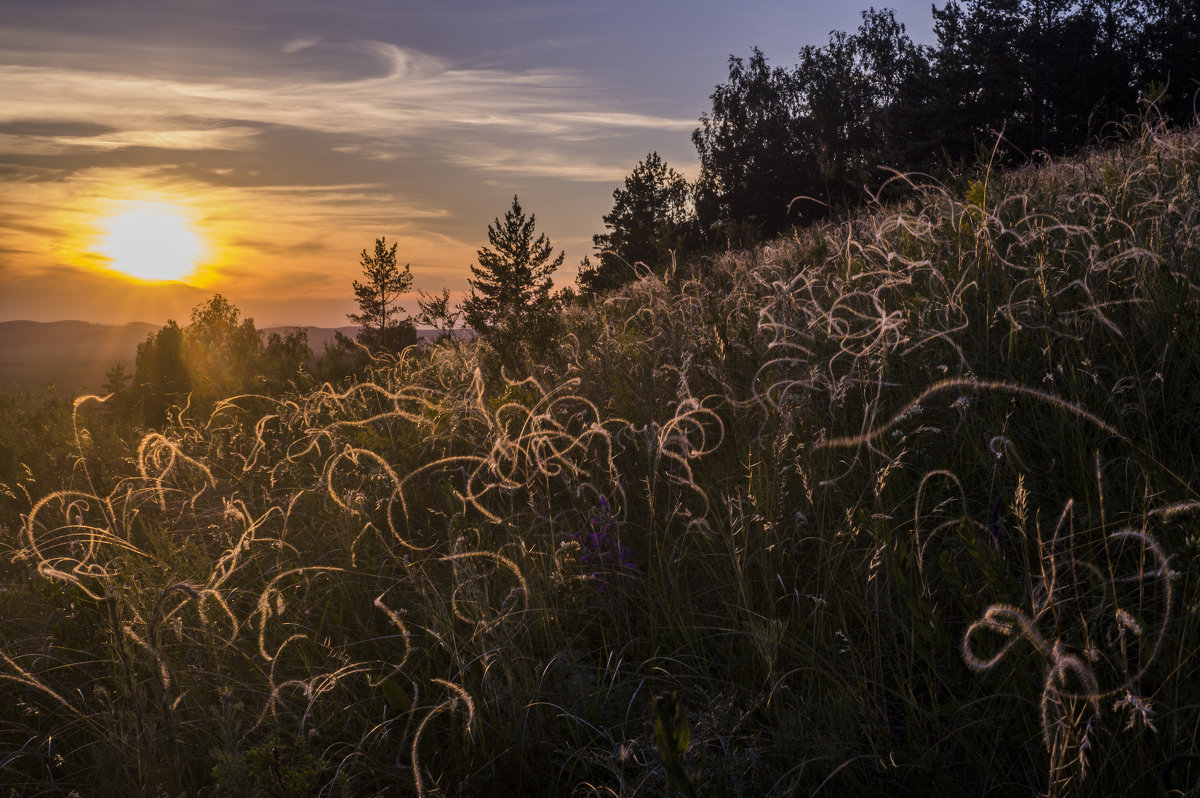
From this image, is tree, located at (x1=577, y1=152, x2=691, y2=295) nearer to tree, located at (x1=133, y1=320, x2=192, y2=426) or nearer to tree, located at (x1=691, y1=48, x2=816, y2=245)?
tree, located at (x1=691, y1=48, x2=816, y2=245)

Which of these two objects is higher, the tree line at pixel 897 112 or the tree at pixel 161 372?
the tree line at pixel 897 112

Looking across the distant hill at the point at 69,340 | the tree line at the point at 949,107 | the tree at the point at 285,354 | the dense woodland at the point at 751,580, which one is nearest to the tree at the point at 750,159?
the tree line at the point at 949,107

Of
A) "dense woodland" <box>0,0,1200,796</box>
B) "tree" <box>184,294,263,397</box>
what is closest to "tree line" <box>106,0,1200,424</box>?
"tree" <box>184,294,263,397</box>

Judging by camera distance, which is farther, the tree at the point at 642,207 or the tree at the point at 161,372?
the tree at the point at 642,207

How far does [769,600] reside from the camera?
2.22m

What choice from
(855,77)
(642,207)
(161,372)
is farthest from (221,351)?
(855,77)

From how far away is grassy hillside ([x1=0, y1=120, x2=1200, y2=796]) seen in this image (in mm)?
1715

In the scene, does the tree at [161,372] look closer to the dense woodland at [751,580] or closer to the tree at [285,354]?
the tree at [285,354]

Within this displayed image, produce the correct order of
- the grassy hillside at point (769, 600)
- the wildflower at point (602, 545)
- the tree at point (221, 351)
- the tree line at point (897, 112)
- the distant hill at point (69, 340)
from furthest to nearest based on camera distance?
the distant hill at point (69, 340)
the tree line at point (897, 112)
the tree at point (221, 351)
the wildflower at point (602, 545)
the grassy hillside at point (769, 600)

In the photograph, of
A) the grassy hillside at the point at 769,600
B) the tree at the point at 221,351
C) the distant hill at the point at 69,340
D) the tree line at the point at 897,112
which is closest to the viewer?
the grassy hillside at the point at 769,600

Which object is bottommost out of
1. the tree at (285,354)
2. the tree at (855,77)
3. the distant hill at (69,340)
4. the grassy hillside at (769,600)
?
the grassy hillside at (769,600)

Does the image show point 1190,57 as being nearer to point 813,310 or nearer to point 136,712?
point 813,310

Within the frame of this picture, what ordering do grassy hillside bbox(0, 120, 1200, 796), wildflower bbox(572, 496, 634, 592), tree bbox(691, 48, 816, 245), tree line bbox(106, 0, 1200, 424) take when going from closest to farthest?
grassy hillside bbox(0, 120, 1200, 796), wildflower bbox(572, 496, 634, 592), tree line bbox(106, 0, 1200, 424), tree bbox(691, 48, 816, 245)

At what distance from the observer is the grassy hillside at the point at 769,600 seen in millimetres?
1715
